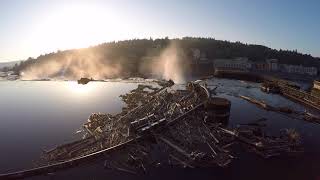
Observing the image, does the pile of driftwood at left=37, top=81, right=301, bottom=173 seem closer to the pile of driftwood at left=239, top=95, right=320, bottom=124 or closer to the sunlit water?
the sunlit water

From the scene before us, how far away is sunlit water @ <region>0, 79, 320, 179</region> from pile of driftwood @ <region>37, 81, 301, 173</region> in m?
1.50

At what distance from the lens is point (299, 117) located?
51875mm

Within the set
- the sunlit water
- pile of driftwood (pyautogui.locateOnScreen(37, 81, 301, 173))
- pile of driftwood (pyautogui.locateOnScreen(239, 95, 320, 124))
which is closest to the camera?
the sunlit water

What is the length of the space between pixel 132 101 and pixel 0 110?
2261 centimetres

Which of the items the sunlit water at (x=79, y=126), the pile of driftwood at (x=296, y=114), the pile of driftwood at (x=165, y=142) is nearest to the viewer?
the sunlit water at (x=79, y=126)

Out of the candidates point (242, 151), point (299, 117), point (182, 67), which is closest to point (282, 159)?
point (242, 151)

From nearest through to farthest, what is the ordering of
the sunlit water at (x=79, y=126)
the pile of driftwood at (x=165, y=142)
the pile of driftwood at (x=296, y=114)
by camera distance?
the sunlit water at (x=79, y=126) < the pile of driftwood at (x=165, y=142) < the pile of driftwood at (x=296, y=114)

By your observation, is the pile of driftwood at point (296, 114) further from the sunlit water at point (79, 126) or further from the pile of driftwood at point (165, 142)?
the pile of driftwood at point (165, 142)

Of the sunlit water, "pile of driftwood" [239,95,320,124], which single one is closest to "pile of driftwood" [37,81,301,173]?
the sunlit water

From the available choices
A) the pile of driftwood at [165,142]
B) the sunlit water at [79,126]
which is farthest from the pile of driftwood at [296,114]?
the pile of driftwood at [165,142]

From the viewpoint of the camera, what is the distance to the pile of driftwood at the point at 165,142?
3073 centimetres

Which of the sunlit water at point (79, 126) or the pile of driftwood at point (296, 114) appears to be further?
the pile of driftwood at point (296, 114)

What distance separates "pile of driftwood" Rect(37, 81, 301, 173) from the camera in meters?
30.7

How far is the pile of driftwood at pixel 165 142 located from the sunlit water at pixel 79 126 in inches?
59.1
